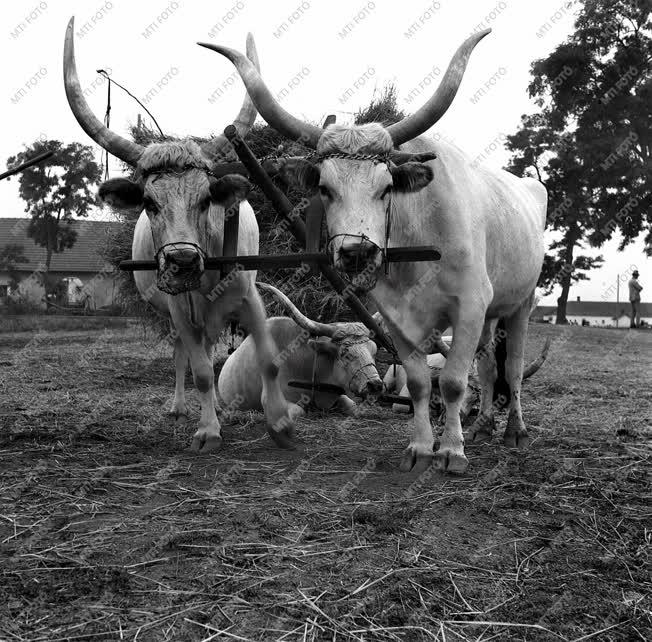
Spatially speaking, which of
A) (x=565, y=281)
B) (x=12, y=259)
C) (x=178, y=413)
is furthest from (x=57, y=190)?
(x=178, y=413)

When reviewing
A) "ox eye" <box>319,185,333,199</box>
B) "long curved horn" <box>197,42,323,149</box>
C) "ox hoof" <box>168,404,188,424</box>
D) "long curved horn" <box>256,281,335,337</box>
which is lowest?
"ox hoof" <box>168,404,188,424</box>

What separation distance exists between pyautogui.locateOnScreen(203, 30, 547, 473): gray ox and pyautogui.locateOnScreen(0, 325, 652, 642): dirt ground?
636mm

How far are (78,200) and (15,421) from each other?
3536 cm

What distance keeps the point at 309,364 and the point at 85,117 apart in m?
3.39

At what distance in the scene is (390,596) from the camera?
2639mm

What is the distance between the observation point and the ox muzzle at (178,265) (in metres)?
4.40

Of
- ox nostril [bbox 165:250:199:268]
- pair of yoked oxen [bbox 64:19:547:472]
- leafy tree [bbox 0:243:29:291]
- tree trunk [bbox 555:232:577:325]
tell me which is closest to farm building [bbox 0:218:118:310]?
leafy tree [bbox 0:243:29:291]

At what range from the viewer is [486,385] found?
616 cm

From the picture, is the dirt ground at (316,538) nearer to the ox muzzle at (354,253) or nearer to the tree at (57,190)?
the ox muzzle at (354,253)

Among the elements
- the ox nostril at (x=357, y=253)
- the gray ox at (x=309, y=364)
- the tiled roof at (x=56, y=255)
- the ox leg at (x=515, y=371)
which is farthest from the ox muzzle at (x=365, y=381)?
the tiled roof at (x=56, y=255)

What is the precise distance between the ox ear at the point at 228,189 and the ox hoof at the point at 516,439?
266cm

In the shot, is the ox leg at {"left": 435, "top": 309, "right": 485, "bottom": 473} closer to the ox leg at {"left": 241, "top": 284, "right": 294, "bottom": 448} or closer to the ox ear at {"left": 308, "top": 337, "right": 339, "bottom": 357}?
the ox leg at {"left": 241, "top": 284, "right": 294, "bottom": 448}

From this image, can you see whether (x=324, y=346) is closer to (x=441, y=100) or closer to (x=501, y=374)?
(x=501, y=374)

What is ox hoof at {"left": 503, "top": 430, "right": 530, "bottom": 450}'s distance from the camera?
5.60 metres
